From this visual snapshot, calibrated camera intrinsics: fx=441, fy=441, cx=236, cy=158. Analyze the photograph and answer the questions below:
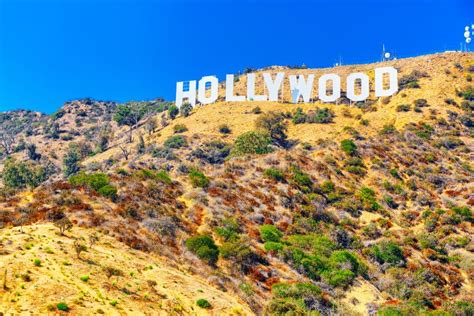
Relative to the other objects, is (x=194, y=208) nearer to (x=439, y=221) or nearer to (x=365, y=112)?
(x=439, y=221)

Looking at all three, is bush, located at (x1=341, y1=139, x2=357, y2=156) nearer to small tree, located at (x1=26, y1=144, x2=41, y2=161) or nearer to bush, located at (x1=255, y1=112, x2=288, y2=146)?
bush, located at (x1=255, y1=112, x2=288, y2=146)

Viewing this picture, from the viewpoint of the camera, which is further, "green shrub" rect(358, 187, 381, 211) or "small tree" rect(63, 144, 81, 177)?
"small tree" rect(63, 144, 81, 177)

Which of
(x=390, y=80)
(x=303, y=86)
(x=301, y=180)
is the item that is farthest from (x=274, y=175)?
(x=390, y=80)

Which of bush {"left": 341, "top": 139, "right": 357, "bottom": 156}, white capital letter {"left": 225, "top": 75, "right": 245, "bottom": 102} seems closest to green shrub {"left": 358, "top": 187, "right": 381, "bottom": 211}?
bush {"left": 341, "top": 139, "right": 357, "bottom": 156}

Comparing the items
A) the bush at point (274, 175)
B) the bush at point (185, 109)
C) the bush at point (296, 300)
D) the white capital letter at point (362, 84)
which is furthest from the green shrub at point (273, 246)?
the bush at point (185, 109)

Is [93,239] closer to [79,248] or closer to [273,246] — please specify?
[79,248]
